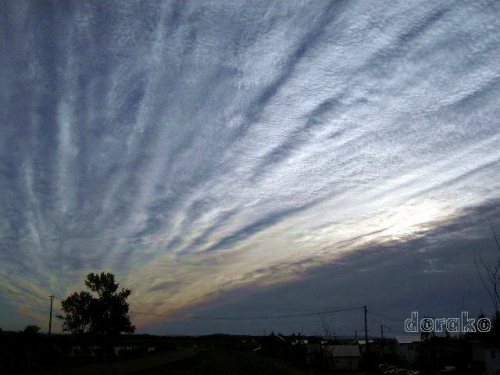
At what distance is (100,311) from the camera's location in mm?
105688

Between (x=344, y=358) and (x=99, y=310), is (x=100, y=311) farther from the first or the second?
(x=344, y=358)

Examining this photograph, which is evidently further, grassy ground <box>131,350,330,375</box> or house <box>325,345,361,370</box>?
house <box>325,345,361,370</box>

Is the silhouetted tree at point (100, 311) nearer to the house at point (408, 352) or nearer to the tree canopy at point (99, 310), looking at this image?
the tree canopy at point (99, 310)

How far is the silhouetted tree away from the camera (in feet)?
344

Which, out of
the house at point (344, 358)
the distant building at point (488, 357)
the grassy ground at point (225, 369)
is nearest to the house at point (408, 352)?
the house at point (344, 358)

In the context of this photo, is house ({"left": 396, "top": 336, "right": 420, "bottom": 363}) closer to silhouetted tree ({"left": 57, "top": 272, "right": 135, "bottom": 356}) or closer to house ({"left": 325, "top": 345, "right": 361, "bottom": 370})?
house ({"left": 325, "top": 345, "right": 361, "bottom": 370})

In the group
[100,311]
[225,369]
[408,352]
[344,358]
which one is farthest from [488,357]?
[100,311]

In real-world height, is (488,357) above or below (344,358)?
above

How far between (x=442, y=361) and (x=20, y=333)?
6880 centimetres

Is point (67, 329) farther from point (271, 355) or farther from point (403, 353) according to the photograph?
point (403, 353)

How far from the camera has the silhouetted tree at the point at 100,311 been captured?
10481 cm

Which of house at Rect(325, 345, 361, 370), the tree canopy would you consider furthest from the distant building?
the tree canopy

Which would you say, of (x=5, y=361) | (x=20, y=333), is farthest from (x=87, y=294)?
(x=5, y=361)

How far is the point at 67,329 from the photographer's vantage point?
103625mm
